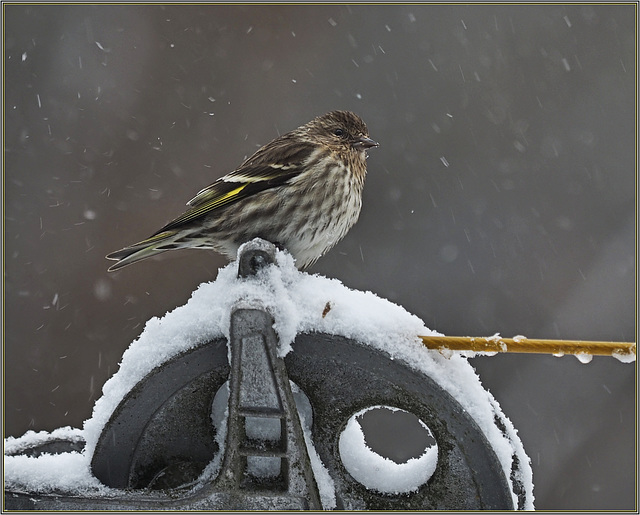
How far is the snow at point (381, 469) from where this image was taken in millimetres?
2186

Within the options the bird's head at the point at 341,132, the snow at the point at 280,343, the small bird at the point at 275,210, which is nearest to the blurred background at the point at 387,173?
the bird's head at the point at 341,132

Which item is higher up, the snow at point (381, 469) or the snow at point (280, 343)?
the snow at point (280, 343)

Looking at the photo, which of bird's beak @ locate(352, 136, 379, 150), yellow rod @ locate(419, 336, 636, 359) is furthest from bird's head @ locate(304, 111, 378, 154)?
yellow rod @ locate(419, 336, 636, 359)

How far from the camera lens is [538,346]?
6.57ft

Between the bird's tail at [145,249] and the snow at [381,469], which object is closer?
the snow at [381,469]

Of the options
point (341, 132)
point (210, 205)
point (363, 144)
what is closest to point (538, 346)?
point (210, 205)

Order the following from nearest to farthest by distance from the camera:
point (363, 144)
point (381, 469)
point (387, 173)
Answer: point (381, 469) → point (363, 144) → point (387, 173)

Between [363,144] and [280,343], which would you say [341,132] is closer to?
[363,144]

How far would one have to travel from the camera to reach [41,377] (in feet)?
20.6

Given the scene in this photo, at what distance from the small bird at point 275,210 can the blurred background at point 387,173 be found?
286cm

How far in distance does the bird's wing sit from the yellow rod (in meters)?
1.68

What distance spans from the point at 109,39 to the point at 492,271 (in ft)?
15.6

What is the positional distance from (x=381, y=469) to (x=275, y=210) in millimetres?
1556

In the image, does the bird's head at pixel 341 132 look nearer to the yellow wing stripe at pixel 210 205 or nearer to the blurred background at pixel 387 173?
the yellow wing stripe at pixel 210 205
